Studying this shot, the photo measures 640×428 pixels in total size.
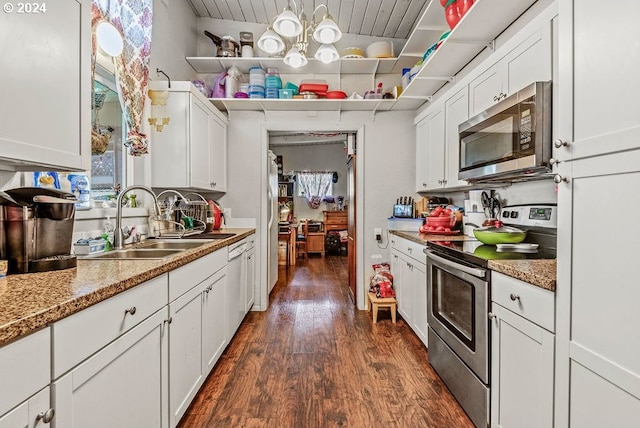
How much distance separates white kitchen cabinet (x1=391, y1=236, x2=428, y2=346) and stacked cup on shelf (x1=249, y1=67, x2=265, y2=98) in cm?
202

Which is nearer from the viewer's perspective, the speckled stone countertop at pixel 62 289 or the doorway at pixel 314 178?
the speckled stone countertop at pixel 62 289

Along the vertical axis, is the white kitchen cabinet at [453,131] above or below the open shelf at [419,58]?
below

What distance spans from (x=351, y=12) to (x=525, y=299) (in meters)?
3.16

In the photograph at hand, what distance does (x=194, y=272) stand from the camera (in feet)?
6.11

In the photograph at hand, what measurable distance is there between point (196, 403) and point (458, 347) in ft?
4.98

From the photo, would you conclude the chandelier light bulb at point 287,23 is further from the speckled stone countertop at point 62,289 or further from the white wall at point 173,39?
the speckled stone countertop at point 62,289

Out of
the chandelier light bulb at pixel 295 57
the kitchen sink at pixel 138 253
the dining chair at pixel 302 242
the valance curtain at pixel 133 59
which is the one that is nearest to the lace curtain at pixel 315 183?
the dining chair at pixel 302 242

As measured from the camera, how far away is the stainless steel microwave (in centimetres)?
163

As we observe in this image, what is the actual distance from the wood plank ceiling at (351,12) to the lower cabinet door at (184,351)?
2.81 metres

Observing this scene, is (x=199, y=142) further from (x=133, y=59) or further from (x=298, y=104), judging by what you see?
(x=298, y=104)

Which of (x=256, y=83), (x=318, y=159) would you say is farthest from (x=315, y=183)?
(x=256, y=83)

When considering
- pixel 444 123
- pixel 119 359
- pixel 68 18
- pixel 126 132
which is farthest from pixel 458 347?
pixel 126 132

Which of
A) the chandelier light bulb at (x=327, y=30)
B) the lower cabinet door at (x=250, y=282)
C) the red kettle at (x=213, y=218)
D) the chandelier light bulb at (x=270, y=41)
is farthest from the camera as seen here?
the lower cabinet door at (x=250, y=282)

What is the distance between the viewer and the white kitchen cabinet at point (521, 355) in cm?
124
